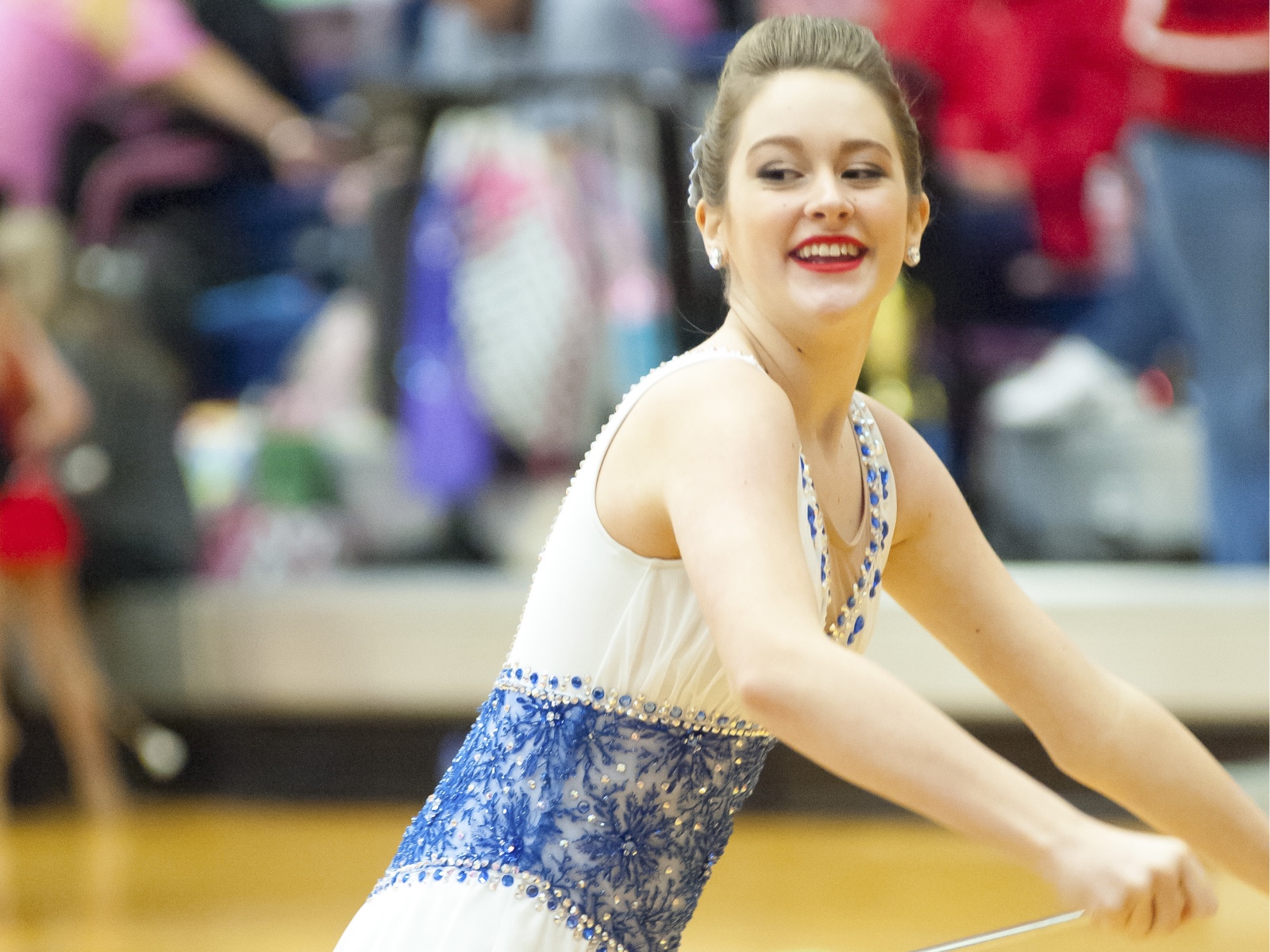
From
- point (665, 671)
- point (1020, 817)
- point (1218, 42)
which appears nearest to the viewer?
point (1020, 817)

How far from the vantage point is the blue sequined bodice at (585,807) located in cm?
111

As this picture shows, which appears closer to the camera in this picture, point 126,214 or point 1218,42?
point 1218,42

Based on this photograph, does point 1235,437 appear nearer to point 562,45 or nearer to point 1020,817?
point 562,45

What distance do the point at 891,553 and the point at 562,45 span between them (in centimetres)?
268

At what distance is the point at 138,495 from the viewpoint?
4234 mm

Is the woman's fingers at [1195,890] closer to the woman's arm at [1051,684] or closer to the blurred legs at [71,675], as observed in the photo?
the woman's arm at [1051,684]

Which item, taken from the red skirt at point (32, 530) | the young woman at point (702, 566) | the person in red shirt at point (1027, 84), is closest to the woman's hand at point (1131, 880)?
the young woman at point (702, 566)

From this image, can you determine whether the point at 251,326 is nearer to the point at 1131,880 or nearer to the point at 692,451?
the point at 692,451

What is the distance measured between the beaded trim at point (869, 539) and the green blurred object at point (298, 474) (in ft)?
9.87

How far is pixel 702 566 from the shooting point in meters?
0.98

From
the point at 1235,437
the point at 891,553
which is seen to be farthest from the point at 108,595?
the point at 891,553

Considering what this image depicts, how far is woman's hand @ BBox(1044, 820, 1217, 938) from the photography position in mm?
834

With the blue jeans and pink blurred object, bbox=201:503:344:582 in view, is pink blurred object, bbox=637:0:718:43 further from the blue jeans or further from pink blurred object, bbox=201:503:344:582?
pink blurred object, bbox=201:503:344:582

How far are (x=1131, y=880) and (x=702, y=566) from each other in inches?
12.1
